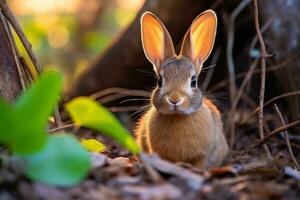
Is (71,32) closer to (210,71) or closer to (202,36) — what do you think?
(210,71)

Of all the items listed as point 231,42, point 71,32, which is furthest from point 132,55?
point 71,32

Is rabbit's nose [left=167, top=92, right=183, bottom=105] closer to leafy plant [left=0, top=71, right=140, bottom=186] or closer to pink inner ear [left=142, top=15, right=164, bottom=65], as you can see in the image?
pink inner ear [left=142, top=15, right=164, bottom=65]

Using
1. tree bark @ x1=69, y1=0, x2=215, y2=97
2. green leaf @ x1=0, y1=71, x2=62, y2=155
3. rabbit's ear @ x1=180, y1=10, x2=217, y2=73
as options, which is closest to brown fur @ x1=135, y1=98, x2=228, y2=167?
rabbit's ear @ x1=180, y1=10, x2=217, y2=73

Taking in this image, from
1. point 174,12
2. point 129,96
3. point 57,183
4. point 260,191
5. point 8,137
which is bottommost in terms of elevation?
point 260,191

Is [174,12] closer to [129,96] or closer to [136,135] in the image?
[129,96]

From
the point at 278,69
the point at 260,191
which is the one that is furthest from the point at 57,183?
the point at 278,69
